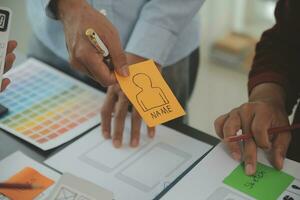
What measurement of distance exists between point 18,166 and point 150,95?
12.0 inches

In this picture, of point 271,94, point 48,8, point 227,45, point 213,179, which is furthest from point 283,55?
point 227,45

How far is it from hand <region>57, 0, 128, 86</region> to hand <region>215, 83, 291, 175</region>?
0.22m

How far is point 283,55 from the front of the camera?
3.01 ft

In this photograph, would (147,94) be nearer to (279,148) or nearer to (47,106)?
(279,148)

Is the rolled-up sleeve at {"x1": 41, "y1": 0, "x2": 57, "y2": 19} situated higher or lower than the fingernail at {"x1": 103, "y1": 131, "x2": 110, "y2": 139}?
higher

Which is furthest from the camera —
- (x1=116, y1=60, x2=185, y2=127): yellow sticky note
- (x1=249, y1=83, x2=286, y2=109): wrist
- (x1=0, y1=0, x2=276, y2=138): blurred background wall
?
(x1=0, y1=0, x2=276, y2=138): blurred background wall

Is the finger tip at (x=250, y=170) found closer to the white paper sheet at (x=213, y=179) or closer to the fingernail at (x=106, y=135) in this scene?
the white paper sheet at (x=213, y=179)

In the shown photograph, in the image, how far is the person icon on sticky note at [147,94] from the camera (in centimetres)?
65

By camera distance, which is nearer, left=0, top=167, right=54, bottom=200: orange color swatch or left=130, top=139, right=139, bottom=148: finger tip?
left=0, top=167, right=54, bottom=200: orange color swatch

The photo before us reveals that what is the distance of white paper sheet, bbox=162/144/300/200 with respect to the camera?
691mm

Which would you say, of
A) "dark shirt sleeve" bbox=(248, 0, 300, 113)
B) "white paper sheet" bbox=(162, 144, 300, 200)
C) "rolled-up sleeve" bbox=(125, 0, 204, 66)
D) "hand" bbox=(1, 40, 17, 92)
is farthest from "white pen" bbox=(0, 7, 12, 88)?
"dark shirt sleeve" bbox=(248, 0, 300, 113)

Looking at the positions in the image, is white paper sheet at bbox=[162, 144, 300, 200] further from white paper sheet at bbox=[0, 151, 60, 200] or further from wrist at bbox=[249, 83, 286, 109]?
white paper sheet at bbox=[0, 151, 60, 200]

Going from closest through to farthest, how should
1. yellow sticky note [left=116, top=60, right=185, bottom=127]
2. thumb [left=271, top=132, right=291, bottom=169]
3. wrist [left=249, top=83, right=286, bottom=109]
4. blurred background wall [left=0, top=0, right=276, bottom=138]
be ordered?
yellow sticky note [left=116, top=60, right=185, bottom=127] < thumb [left=271, top=132, right=291, bottom=169] < wrist [left=249, top=83, right=286, bottom=109] < blurred background wall [left=0, top=0, right=276, bottom=138]

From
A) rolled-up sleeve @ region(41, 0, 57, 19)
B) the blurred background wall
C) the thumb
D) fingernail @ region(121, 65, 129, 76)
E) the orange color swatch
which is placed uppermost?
rolled-up sleeve @ region(41, 0, 57, 19)
